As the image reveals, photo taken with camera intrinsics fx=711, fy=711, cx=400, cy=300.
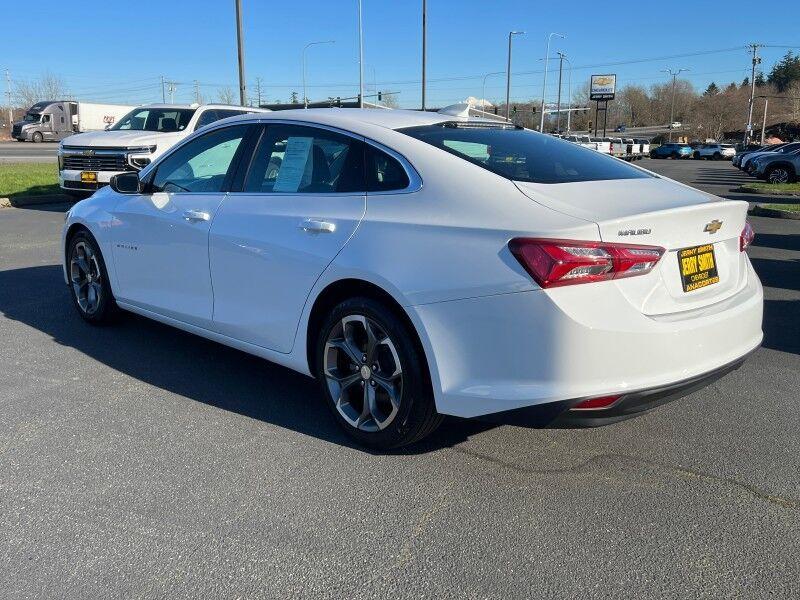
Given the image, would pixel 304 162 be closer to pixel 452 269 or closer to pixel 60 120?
pixel 452 269

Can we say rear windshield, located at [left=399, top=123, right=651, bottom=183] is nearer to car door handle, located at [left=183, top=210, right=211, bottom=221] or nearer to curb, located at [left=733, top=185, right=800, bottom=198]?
car door handle, located at [left=183, top=210, right=211, bottom=221]

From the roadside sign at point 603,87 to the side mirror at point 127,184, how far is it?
103 meters

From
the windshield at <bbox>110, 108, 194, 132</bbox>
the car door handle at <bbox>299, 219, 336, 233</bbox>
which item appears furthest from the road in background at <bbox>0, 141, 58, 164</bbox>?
the car door handle at <bbox>299, 219, 336, 233</bbox>

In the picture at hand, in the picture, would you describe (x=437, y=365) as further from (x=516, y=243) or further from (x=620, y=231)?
(x=620, y=231)

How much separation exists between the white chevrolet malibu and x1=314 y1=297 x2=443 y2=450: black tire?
0.03 feet

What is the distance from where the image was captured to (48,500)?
3051 millimetres

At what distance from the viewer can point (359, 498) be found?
10.1 feet

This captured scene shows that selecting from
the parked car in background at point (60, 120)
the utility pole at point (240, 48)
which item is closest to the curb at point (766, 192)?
the utility pole at point (240, 48)

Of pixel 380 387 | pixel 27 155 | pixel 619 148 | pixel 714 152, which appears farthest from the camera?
pixel 714 152

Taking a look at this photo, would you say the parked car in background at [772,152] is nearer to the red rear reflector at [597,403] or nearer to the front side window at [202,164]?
the front side window at [202,164]

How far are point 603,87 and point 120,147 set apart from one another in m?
98.5

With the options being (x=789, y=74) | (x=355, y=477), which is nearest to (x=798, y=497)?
(x=355, y=477)

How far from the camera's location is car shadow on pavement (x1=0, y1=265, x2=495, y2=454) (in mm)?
3871

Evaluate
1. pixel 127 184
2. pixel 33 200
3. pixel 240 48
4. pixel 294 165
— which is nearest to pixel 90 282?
pixel 127 184
